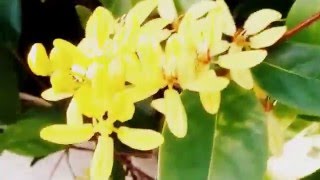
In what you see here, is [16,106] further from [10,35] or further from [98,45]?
[98,45]

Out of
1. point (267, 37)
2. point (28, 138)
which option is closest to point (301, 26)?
point (267, 37)

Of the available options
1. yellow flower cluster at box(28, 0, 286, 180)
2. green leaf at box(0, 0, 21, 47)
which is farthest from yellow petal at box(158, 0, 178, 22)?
green leaf at box(0, 0, 21, 47)

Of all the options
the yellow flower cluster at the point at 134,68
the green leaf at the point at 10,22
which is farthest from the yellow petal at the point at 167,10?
the green leaf at the point at 10,22

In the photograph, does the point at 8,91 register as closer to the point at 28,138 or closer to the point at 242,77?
the point at 28,138

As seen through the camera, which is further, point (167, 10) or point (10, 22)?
point (10, 22)

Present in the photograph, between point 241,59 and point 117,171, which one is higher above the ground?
point 241,59

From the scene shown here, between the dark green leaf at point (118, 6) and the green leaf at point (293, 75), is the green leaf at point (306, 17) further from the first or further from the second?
the dark green leaf at point (118, 6)

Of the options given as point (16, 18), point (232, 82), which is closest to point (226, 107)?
point (232, 82)
